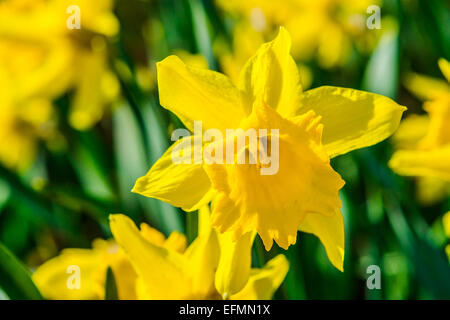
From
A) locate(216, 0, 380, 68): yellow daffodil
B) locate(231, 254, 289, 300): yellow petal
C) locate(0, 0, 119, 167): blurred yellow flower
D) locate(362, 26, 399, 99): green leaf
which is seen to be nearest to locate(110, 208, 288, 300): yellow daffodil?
locate(231, 254, 289, 300): yellow petal

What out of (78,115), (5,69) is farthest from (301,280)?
(5,69)
